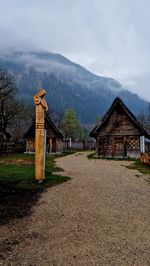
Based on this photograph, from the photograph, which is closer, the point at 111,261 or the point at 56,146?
the point at 111,261

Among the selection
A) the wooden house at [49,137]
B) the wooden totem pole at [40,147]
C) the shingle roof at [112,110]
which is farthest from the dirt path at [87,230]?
the wooden house at [49,137]

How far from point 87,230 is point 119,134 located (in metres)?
25.2

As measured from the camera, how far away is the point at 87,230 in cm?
632

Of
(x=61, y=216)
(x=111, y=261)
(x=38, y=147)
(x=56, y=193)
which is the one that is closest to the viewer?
(x=111, y=261)

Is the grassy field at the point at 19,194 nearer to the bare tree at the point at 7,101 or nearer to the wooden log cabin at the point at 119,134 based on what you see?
the wooden log cabin at the point at 119,134

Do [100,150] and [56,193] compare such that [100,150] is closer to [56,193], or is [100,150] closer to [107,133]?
[107,133]

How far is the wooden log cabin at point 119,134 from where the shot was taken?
29859 millimetres

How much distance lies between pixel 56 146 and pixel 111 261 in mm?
34484

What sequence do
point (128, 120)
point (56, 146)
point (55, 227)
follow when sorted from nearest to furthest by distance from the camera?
point (55, 227) → point (128, 120) → point (56, 146)

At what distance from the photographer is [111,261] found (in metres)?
4.77

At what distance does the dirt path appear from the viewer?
490cm

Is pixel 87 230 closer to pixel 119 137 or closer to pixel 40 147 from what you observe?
pixel 40 147

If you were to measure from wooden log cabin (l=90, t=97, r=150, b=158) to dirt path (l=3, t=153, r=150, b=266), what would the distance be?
19543mm

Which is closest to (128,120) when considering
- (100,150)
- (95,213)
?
(100,150)
